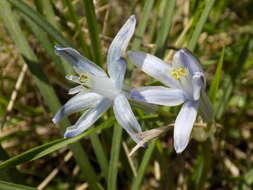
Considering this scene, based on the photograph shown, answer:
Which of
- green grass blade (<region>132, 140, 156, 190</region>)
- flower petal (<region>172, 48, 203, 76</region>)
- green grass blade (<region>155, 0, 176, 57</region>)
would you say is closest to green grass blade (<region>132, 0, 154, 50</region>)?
green grass blade (<region>155, 0, 176, 57</region>)

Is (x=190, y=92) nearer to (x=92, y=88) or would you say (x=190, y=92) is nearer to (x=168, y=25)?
(x=92, y=88)

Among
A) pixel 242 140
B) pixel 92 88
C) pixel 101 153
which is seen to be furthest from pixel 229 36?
pixel 92 88

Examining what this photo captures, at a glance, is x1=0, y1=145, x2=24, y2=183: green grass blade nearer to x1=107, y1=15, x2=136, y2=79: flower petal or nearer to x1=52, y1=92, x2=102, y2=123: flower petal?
x1=52, y1=92, x2=102, y2=123: flower petal

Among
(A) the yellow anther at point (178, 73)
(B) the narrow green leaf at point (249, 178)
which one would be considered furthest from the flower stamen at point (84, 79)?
(B) the narrow green leaf at point (249, 178)

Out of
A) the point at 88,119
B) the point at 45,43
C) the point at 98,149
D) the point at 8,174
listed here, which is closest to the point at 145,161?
the point at 98,149

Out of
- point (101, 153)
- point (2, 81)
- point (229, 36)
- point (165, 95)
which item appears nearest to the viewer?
point (165, 95)

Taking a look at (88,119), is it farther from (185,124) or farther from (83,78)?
(185,124)
